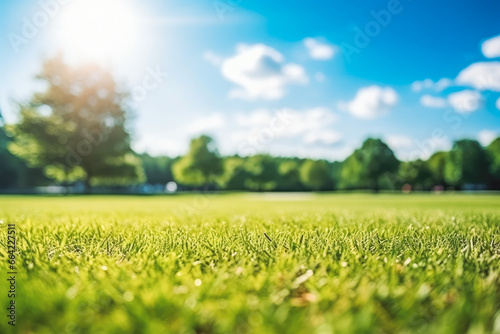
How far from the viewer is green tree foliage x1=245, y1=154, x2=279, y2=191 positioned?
7719cm

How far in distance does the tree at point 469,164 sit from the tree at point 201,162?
153 ft

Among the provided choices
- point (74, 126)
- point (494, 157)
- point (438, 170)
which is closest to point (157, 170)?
point (74, 126)

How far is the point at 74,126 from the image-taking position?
31531 millimetres

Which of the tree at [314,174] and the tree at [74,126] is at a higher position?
the tree at [74,126]

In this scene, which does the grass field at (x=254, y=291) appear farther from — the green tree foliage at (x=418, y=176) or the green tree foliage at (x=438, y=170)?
the green tree foliage at (x=438, y=170)

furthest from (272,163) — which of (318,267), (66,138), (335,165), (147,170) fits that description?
(318,267)

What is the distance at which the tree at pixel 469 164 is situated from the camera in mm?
64688

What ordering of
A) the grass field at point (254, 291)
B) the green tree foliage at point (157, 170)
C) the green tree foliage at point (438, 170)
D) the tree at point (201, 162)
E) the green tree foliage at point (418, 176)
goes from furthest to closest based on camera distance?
the green tree foliage at point (157, 170) → the green tree foliage at point (438, 170) → the green tree foliage at point (418, 176) → the tree at point (201, 162) → the grass field at point (254, 291)

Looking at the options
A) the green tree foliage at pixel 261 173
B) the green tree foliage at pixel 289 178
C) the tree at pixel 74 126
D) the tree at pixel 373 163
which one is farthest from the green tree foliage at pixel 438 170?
the tree at pixel 74 126

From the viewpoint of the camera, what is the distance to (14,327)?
1160 mm

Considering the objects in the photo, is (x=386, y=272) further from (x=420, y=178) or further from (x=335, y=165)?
(x=335, y=165)

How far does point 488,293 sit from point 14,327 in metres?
1.83

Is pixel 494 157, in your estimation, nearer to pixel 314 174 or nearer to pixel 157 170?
pixel 314 174

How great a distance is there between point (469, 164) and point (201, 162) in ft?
169
